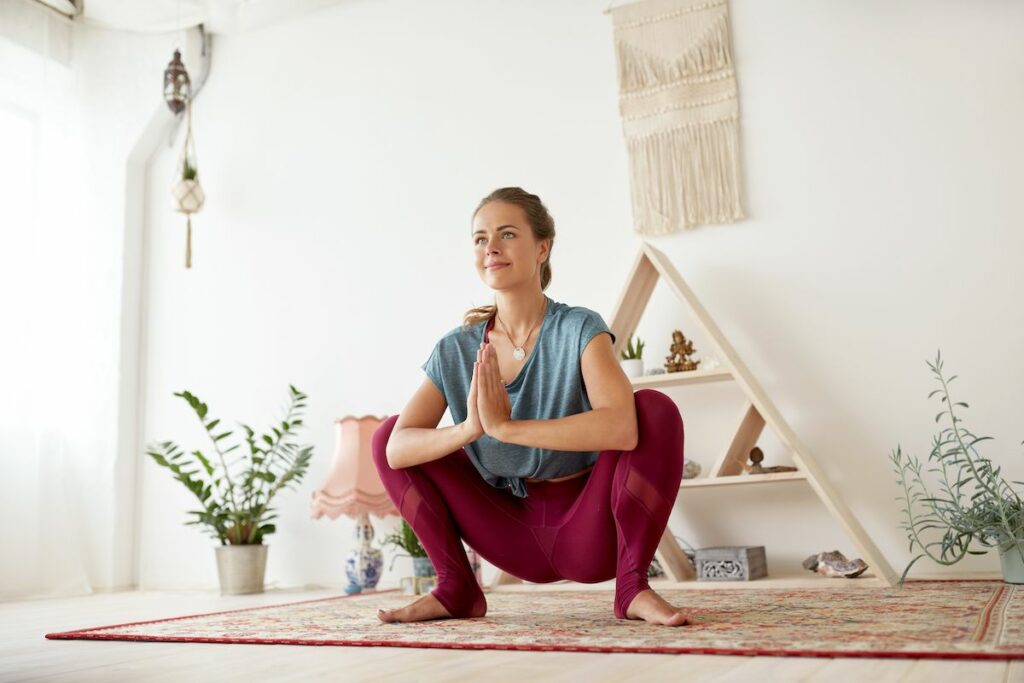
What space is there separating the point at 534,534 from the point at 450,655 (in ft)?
1.42

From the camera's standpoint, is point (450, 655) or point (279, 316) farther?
point (279, 316)

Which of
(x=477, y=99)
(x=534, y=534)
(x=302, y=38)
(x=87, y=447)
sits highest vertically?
(x=302, y=38)

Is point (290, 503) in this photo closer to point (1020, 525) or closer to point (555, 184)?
point (555, 184)

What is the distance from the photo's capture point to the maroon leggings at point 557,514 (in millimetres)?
1667

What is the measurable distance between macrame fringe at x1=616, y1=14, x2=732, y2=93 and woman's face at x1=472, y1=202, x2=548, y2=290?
61.6 inches

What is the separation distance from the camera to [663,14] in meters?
3.31

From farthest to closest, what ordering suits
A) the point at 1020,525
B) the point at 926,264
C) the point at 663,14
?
1. the point at 663,14
2. the point at 926,264
3. the point at 1020,525

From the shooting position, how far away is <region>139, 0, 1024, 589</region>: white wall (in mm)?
2850

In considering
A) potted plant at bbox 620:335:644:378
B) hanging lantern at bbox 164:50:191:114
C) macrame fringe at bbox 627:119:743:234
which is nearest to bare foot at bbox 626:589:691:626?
potted plant at bbox 620:335:644:378

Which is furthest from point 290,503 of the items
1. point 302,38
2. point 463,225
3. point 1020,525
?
point 1020,525

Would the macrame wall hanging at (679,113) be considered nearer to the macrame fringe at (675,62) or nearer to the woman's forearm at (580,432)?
the macrame fringe at (675,62)

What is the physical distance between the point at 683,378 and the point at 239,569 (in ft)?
5.74

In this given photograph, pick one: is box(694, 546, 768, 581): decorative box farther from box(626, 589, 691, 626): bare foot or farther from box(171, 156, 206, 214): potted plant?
box(171, 156, 206, 214): potted plant

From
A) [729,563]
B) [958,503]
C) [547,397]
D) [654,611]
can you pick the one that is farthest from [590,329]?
[958,503]
